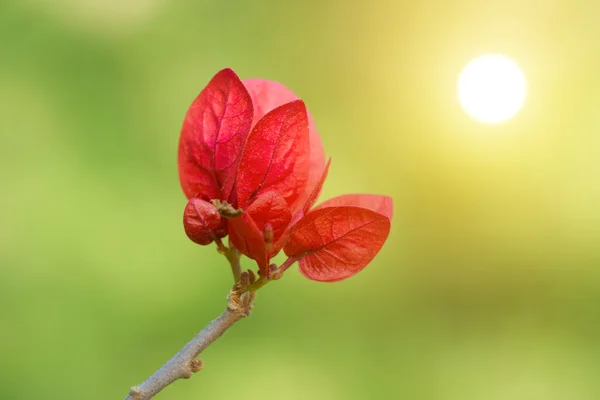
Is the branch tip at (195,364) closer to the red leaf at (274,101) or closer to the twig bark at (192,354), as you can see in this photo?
the twig bark at (192,354)

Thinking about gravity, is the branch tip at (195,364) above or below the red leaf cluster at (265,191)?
below

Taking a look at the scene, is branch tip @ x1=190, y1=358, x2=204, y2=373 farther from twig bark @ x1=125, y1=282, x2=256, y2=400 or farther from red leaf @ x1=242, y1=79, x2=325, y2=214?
red leaf @ x1=242, y1=79, x2=325, y2=214

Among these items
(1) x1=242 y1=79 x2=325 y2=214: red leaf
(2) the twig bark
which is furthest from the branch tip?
(1) x1=242 y1=79 x2=325 y2=214: red leaf

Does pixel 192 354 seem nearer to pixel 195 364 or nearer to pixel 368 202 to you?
pixel 195 364

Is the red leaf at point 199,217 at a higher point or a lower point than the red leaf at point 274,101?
lower

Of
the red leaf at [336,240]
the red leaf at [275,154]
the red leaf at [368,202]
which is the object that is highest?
the red leaf at [275,154]

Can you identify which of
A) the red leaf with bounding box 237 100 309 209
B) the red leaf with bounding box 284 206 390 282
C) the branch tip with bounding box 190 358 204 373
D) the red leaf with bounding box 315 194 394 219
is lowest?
the branch tip with bounding box 190 358 204 373

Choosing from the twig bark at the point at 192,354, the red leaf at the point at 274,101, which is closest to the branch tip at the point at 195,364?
the twig bark at the point at 192,354

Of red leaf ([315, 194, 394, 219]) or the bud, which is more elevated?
red leaf ([315, 194, 394, 219])
